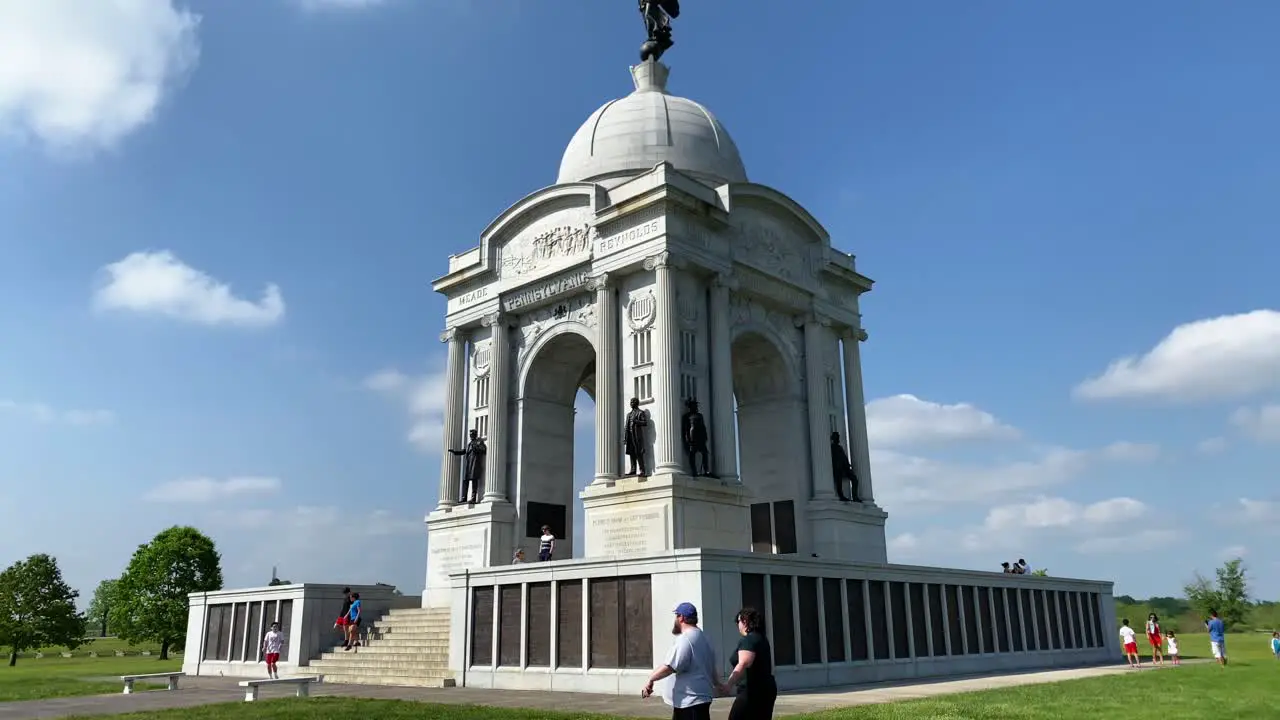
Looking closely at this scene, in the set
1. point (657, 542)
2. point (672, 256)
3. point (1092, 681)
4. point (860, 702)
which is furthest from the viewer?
point (672, 256)

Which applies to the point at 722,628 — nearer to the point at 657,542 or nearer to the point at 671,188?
the point at 657,542

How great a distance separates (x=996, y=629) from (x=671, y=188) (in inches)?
634

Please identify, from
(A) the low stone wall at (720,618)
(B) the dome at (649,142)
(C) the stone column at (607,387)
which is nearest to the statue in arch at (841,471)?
(A) the low stone wall at (720,618)

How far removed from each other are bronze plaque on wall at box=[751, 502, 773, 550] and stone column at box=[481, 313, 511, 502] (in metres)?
8.97

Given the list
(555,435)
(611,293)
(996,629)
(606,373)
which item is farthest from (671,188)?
(996,629)

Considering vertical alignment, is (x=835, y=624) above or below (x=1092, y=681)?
above

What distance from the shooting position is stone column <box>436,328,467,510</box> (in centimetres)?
3284

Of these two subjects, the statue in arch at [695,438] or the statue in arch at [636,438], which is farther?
the statue in arch at [636,438]

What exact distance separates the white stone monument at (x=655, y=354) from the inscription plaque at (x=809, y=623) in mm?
5670

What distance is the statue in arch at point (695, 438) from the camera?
88.7 feet

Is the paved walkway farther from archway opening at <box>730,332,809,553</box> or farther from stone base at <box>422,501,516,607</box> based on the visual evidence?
archway opening at <box>730,332,809,553</box>

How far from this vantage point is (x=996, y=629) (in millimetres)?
25625

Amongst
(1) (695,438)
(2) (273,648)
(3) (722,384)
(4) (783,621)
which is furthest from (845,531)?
(2) (273,648)

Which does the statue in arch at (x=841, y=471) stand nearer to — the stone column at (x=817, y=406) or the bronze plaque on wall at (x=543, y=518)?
the stone column at (x=817, y=406)
